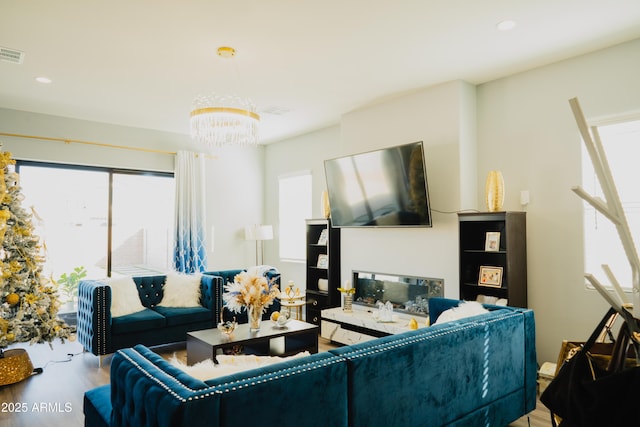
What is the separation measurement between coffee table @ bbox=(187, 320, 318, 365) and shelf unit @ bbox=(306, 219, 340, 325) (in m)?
1.38

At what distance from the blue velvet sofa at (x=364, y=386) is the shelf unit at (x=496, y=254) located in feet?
3.38

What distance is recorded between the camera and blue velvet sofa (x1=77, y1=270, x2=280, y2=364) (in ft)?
14.2

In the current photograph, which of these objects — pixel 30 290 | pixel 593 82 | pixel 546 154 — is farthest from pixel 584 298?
pixel 30 290

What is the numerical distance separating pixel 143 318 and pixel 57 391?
3.62 ft

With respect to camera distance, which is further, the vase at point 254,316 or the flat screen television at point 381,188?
the flat screen television at point 381,188

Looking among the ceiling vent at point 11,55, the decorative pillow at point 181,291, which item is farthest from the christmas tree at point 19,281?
the decorative pillow at point 181,291

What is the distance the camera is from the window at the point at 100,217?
225 inches

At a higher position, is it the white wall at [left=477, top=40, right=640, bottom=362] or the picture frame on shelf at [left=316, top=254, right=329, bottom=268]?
the white wall at [left=477, top=40, right=640, bottom=362]

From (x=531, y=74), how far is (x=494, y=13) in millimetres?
1334

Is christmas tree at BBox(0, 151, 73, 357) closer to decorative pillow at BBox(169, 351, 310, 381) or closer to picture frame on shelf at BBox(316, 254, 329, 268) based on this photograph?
decorative pillow at BBox(169, 351, 310, 381)

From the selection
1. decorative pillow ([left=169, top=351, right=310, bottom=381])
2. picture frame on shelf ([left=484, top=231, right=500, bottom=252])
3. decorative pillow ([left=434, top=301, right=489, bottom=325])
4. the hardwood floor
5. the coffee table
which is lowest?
the hardwood floor

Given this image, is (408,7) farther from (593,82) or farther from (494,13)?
(593,82)

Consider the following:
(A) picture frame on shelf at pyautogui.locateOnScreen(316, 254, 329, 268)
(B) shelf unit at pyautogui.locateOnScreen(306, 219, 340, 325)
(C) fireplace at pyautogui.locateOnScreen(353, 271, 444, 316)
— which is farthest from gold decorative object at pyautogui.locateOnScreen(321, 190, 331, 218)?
(C) fireplace at pyautogui.locateOnScreen(353, 271, 444, 316)

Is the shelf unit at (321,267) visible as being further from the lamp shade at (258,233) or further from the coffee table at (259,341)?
the coffee table at (259,341)
